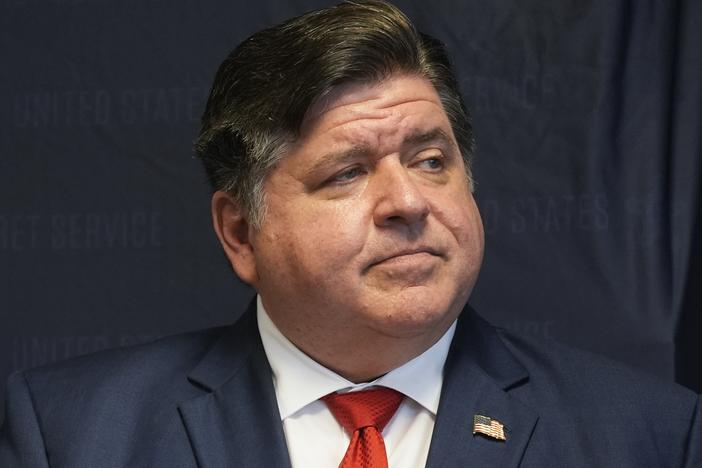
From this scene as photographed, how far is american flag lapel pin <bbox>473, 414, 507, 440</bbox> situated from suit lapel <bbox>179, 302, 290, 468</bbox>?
340 millimetres

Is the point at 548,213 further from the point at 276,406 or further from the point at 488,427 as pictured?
the point at 276,406

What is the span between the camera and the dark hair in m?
2.26

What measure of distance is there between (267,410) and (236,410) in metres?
0.06

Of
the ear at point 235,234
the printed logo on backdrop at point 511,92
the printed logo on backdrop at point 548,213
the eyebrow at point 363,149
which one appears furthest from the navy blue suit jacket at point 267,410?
the printed logo on backdrop at point 511,92

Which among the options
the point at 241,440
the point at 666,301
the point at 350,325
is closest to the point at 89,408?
the point at 241,440

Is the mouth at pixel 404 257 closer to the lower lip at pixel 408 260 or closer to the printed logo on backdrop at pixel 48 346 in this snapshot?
the lower lip at pixel 408 260

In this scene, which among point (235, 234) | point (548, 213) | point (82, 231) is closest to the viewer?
point (235, 234)

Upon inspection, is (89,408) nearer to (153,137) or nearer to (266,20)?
(153,137)

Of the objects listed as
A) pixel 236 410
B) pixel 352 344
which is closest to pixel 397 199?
pixel 352 344

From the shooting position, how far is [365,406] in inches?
89.8

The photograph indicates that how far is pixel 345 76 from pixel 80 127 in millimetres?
1010

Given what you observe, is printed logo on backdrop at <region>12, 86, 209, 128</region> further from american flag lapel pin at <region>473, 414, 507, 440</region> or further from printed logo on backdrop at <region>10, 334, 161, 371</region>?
american flag lapel pin at <region>473, 414, 507, 440</region>

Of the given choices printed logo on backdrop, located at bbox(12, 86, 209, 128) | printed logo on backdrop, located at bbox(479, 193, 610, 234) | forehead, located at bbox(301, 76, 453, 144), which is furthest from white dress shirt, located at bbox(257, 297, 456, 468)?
printed logo on backdrop, located at bbox(12, 86, 209, 128)

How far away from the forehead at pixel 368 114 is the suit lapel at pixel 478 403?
43 centimetres
